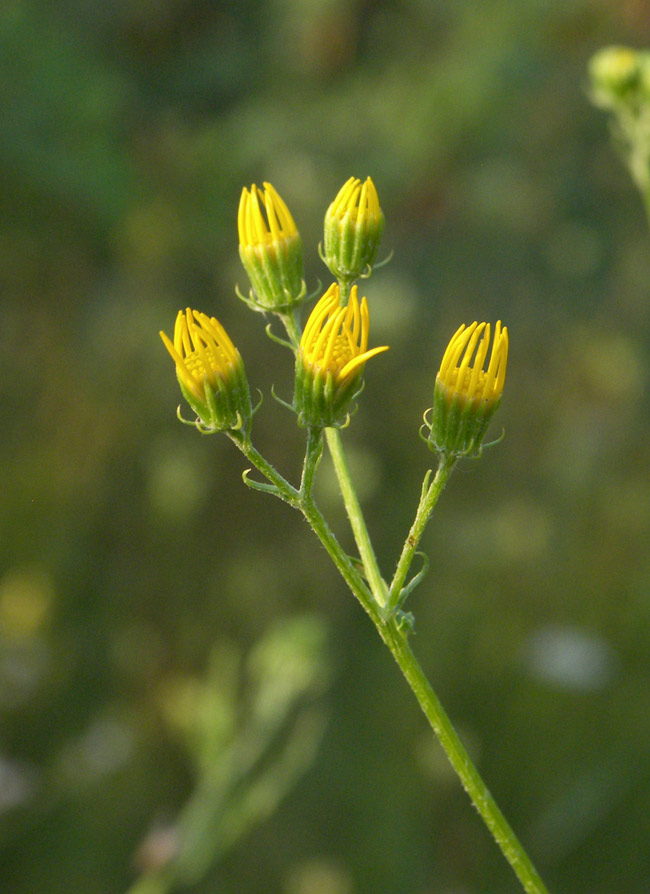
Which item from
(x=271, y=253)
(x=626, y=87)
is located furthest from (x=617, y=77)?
(x=271, y=253)

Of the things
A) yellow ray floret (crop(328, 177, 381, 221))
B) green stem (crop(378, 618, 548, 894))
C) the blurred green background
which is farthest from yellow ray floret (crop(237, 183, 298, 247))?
the blurred green background

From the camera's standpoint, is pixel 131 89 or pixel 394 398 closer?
pixel 394 398

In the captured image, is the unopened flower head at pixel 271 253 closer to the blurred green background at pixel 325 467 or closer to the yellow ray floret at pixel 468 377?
the yellow ray floret at pixel 468 377

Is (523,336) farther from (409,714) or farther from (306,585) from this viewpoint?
(409,714)

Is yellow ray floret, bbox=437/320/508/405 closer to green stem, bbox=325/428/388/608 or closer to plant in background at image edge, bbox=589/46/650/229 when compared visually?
green stem, bbox=325/428/388/608

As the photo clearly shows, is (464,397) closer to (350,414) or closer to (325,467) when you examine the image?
(350,414)

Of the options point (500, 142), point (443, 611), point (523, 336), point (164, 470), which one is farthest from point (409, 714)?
point (500, 142)

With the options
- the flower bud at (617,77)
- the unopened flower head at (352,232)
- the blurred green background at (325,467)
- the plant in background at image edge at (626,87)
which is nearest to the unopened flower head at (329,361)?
the unopened flower head at (352,232)
